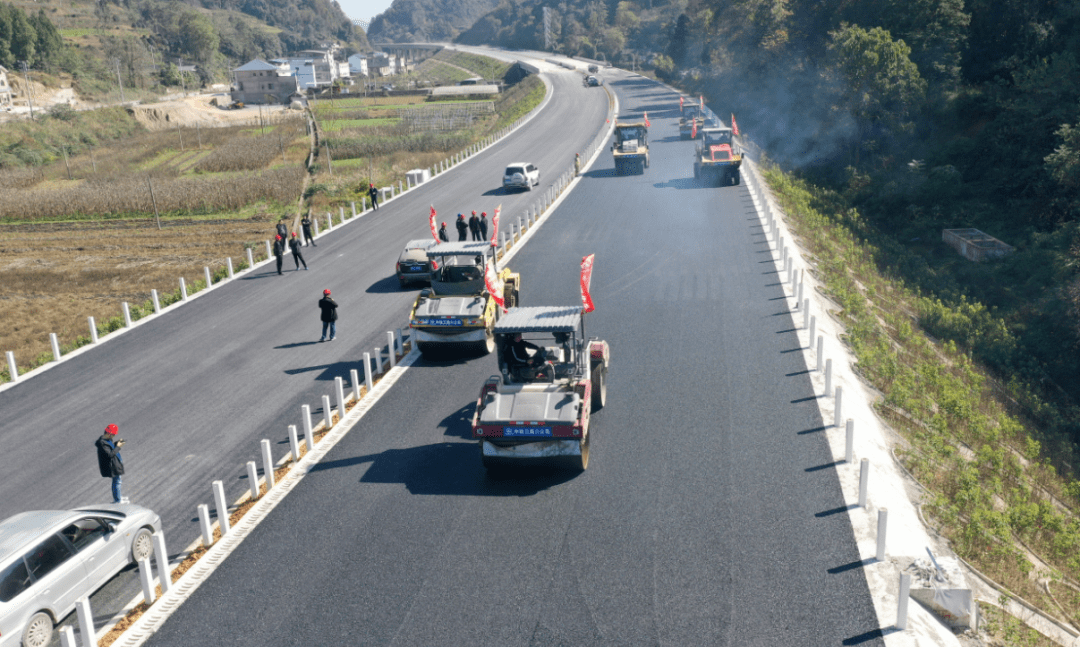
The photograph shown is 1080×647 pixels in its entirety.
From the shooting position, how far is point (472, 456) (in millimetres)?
16219

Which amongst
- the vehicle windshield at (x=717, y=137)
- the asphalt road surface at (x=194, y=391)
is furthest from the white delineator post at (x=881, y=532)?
the vehicle windshield at (x=717, y=137)

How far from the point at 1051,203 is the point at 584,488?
36.0 metres

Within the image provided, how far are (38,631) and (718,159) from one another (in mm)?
38515

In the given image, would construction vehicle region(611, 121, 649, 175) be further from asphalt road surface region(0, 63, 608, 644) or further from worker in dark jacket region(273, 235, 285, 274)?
worker in dark jacket region(273, 235, 285, 274)

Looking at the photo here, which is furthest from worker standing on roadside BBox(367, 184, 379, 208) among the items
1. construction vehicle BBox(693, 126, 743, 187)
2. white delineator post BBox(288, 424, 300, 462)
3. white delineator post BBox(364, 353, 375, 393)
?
white delineator post BBox(288, 424, 300, 462)

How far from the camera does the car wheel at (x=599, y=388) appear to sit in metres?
17.3

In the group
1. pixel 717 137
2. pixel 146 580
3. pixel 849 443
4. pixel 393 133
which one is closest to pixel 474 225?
pixel 717 137

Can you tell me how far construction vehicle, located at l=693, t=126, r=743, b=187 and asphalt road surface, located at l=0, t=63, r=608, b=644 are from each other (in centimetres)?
1776

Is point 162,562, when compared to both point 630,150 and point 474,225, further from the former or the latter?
point 630,150

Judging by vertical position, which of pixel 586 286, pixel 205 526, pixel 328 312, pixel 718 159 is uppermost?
pixel 718 159

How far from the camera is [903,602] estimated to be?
1036 cm

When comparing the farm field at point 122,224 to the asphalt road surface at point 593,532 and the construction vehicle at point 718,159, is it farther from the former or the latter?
the construction vehicle at point 718,159

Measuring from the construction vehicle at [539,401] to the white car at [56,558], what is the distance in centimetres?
577

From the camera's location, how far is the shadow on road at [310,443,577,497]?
1481 centimetres
